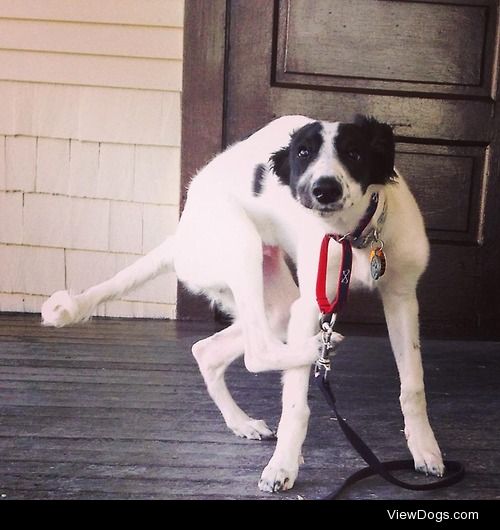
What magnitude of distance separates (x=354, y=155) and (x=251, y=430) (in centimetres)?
93

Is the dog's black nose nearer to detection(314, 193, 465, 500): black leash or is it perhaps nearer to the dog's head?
the dog's head

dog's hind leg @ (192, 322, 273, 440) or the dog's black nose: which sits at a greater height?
the dog's black nose

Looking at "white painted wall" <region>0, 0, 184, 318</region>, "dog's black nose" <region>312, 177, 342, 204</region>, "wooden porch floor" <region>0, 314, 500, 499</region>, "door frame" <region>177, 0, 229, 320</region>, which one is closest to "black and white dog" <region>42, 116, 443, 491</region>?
"dog's black nose" <region>312, 177, 342, 204</region>

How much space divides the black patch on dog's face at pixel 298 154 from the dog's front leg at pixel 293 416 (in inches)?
14.1

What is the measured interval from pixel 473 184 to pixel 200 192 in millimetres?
1833

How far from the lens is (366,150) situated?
2.01m

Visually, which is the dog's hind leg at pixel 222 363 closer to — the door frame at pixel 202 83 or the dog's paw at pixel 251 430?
the dog's paw at pixel 251 430

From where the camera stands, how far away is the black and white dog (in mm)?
1997

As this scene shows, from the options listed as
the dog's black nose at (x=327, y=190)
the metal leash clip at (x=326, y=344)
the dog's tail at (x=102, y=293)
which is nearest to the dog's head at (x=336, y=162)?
the dog's black nose at (x=327, y=190)

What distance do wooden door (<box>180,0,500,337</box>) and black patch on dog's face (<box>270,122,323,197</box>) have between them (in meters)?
1.60

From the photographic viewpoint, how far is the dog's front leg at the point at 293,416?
77.1 inches

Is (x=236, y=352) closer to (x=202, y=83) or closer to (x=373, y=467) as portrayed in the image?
(x=373, y=467)

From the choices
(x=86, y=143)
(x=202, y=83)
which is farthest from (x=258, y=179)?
(x=86, y=143)

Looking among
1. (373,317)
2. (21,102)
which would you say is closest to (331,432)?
(373,317)
